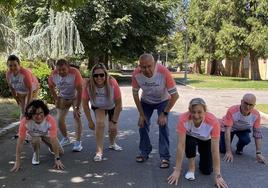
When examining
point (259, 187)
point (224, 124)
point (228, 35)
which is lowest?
point (259, 187)

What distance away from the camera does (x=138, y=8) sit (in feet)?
108

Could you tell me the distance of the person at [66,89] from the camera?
24.9ft

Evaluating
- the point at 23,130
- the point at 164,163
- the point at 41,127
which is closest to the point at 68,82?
the point at 41,127

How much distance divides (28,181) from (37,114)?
95 cm

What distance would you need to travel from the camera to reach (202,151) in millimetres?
6242

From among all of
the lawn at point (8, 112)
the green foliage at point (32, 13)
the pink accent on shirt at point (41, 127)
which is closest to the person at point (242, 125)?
the pink accent on shirt at point (41, 127)

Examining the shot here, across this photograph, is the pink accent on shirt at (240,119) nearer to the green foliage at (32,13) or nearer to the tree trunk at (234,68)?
the green foliage at (32,13)

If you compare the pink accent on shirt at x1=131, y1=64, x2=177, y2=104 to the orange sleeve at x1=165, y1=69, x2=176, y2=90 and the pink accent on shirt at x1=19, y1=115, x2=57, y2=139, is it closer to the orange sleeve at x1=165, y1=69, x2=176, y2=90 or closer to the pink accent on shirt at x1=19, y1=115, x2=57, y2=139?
the orange sleeve at x1=165, y1=69, x2=176, y2=90

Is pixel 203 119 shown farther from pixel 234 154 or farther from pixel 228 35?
pixel 228 35

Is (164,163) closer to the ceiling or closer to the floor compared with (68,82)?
closer to the floor

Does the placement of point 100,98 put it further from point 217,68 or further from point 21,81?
point 217,68

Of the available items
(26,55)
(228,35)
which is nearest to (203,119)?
(26,55)

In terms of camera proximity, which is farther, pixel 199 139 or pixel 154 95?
pixel 154 95

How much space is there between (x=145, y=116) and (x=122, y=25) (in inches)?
994
